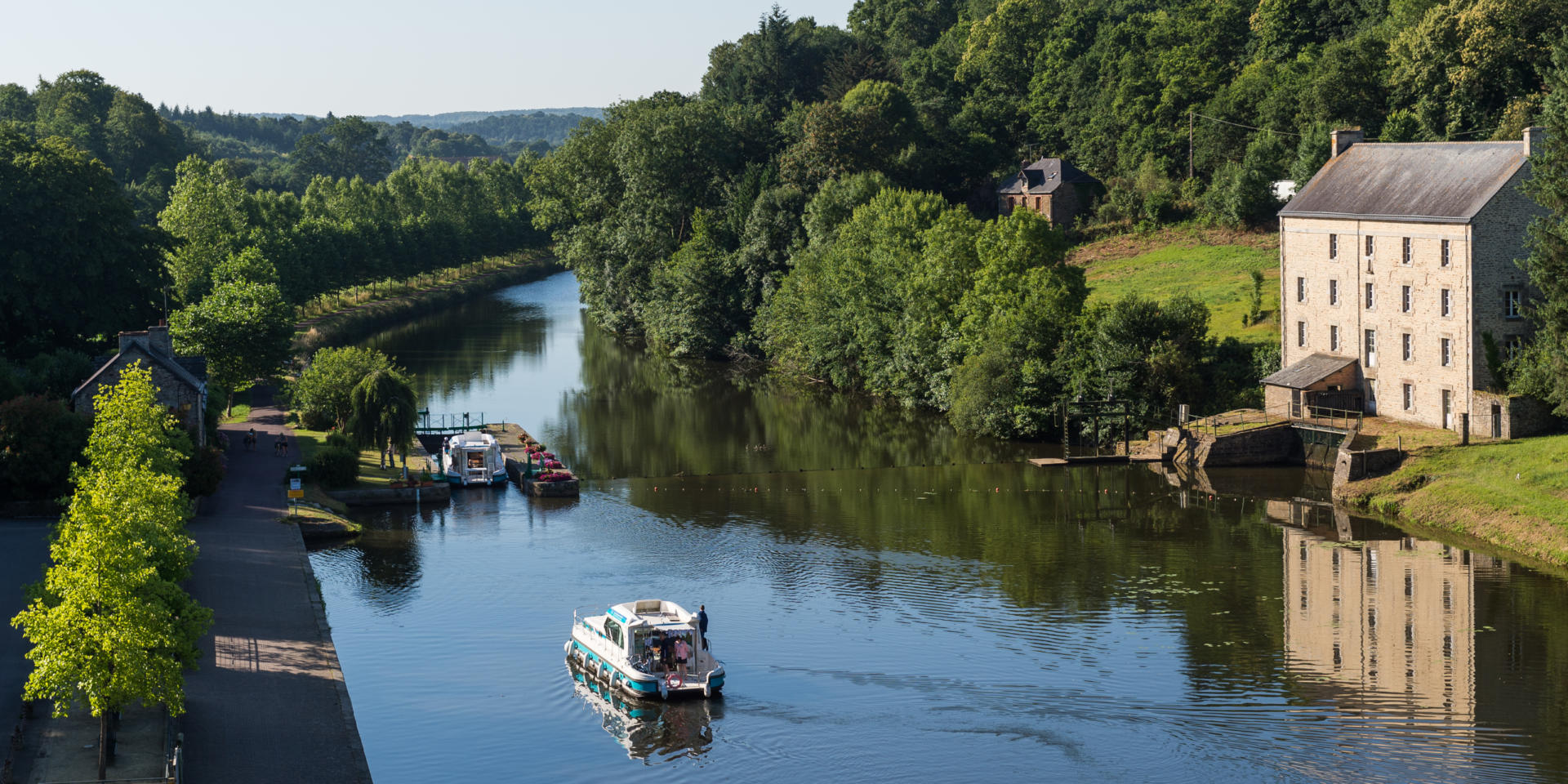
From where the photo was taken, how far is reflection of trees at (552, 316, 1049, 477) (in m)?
63.5

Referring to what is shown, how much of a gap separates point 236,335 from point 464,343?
3614 cm

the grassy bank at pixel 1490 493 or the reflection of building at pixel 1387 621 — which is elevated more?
the grassy bank at pixel 1490 493

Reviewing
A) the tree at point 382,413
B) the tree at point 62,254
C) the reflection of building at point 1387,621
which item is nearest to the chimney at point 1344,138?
the reflection of building at point 1387,621

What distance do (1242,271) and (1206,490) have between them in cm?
2855

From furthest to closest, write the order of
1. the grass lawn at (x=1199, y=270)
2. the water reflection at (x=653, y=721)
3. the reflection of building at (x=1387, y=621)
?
the grass lawn at (x=1199, y=270), the reflection of building at (x=1387, y=621), the water reflection at (x=653, y=721)

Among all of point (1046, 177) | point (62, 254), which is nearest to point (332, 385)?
point (62, 254)

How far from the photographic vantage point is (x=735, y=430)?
71625 millimetres

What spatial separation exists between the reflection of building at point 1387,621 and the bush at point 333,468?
32750 millimetres

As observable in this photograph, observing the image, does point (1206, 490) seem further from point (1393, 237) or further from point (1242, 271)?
point (1242, 271)

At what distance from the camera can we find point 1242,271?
8156 centimetres

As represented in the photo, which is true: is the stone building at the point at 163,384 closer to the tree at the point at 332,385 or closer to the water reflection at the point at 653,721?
the tree at the point at 332,385

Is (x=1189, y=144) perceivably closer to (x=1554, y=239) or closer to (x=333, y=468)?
(x=1554, y=239)

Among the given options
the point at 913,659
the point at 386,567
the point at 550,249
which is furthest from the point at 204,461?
the point at 550,249

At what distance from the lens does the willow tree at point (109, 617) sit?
27172 mm
